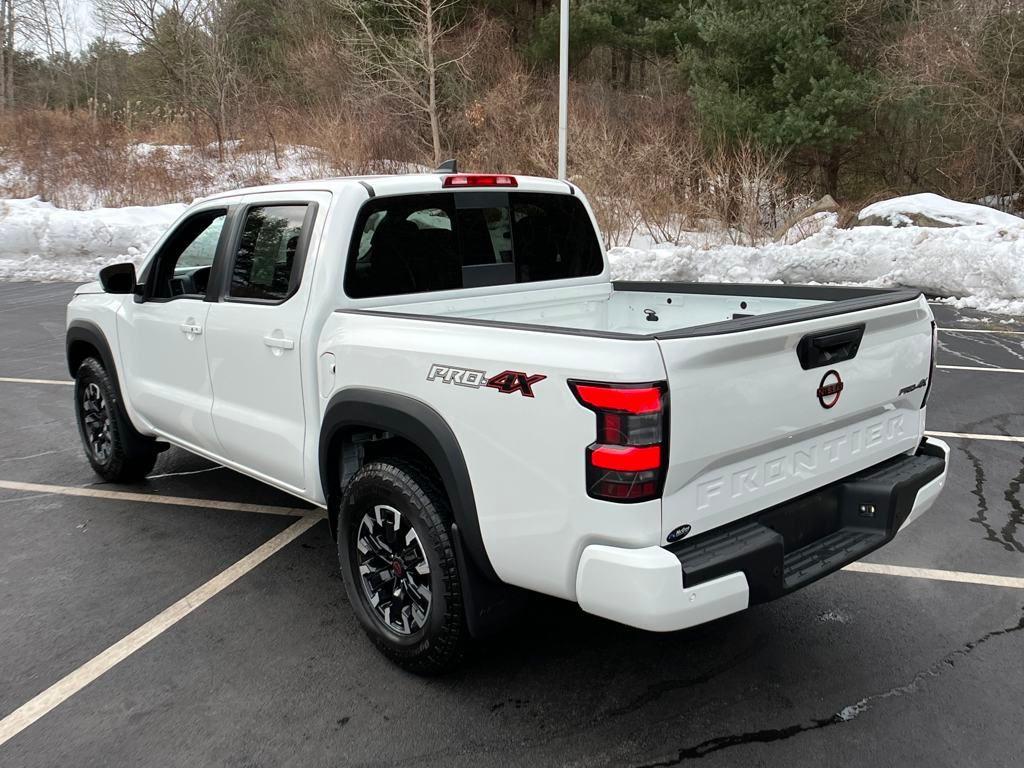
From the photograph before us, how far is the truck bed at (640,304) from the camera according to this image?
3.92 m

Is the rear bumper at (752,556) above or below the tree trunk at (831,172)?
below

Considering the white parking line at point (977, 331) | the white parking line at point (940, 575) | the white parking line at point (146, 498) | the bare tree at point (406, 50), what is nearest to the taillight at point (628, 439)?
the white parking line at point (940, 575)

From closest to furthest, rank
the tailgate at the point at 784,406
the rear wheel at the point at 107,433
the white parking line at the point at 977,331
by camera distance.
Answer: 1. the tailgate at the point at 784,406
2. the rear wheel at the point at 107,433
3. the white parking line at the point at 977,331

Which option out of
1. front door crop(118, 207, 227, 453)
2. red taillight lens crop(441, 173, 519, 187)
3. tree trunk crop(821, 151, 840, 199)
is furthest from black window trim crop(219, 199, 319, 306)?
tree trunk crop(821, 151, 840, 199)

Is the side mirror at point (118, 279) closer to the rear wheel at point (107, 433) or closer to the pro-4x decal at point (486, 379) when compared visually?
the rear wheel at point (107, 433)

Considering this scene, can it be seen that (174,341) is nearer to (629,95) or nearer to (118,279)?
(118,279)

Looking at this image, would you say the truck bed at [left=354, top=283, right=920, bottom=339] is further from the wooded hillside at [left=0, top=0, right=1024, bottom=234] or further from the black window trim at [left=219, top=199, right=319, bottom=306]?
the wooded hillside at [left=0, top=0, right=1024, bottom=234]

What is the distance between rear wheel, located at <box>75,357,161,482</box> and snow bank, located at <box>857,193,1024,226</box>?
14.3 metres

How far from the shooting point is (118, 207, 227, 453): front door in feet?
14.4

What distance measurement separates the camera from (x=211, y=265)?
459cm

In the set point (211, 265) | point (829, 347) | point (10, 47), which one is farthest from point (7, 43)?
point (829, 347)

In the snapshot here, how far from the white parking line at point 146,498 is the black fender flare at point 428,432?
2.00m

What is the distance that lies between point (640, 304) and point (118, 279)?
2979mm

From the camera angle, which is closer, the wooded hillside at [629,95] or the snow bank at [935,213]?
the snow bank at [935,213]
